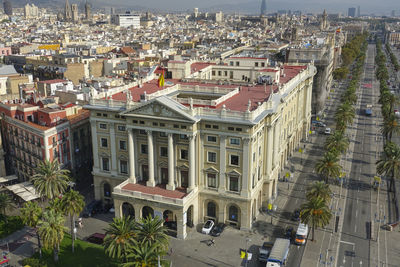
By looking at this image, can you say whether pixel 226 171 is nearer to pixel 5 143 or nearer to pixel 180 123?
pixel 180 123

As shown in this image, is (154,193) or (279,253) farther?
(154,193)

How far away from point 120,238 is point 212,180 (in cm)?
2467

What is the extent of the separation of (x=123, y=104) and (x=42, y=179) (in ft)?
66.7

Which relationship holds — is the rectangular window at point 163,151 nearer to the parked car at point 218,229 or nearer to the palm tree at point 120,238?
the parked car at point 218,229

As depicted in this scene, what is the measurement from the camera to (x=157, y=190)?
8044 centimetres

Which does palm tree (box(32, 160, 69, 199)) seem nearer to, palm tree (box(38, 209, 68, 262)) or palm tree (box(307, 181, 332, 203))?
palm tree (box(38, 209, 68, 262))

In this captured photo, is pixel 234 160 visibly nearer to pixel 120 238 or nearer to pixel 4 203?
pixel 120 238

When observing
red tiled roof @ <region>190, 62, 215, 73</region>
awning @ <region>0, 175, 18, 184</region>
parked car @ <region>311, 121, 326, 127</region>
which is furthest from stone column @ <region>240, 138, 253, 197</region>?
parked car @ <region>311, 121, 326, 127</region>

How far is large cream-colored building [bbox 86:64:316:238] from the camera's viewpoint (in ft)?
245

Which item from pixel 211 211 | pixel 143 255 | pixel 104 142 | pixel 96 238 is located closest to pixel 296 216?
pixel 211 211

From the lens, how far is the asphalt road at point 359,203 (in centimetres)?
7199

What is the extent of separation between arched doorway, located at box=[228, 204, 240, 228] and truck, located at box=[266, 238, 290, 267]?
10.4 metres

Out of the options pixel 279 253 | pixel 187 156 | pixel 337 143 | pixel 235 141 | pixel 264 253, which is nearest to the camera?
pixel 279 253

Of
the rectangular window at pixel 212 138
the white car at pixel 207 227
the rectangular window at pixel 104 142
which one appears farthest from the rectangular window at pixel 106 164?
the white car at pixel 207 227
